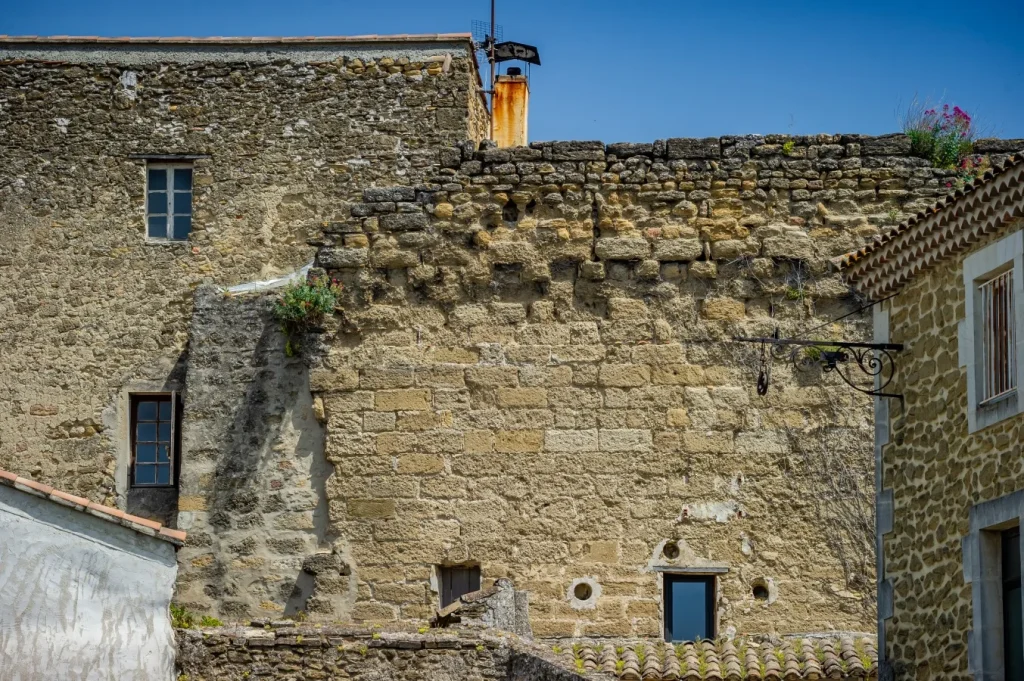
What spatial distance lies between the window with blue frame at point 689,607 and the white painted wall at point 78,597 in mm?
4482

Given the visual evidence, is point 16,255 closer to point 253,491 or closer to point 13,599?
point 253,491

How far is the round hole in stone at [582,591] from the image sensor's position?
17438mm

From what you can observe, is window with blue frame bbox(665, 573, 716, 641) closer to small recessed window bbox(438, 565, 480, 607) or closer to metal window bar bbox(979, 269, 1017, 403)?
small recessed window bbox(438, 565, 480, 607)

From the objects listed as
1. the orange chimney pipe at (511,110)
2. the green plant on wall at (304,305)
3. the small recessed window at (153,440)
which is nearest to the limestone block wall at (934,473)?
the green plant on wall at (304,305)

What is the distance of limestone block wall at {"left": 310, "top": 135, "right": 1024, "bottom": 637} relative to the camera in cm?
1748

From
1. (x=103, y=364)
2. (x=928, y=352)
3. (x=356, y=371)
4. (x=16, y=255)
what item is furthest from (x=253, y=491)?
(x=928, y=352)

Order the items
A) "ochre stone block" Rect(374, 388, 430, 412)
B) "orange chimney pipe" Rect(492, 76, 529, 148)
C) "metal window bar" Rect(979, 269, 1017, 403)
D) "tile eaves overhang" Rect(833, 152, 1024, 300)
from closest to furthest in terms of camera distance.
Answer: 1. "tile eaves overhang" Rect(833, 152, 1024, 300)
2. "metal window bar" Rect(979, 269, 1017, 403)
3. "ochre stone block" Rect(374, 388, 430, 412)
4. "orange chimney pipe" Rect(492, 76, 529, 148)

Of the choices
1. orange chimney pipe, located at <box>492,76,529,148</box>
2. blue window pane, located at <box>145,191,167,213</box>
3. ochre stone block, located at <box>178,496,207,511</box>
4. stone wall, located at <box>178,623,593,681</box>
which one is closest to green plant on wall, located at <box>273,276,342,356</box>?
ochre stone block, located at <box>178,496,207,511</box>

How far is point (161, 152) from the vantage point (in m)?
21.3

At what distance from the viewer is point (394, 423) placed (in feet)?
58.7

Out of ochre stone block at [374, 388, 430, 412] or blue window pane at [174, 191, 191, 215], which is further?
blue window pane at [174, 191, 191, 215]

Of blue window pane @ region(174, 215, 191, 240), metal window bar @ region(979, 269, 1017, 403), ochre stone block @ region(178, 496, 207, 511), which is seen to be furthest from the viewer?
blue window pane @ region(174, 215, 191, 240)

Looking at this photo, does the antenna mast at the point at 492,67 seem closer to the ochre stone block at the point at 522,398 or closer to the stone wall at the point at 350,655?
the ochre stone block at the point at 522,398

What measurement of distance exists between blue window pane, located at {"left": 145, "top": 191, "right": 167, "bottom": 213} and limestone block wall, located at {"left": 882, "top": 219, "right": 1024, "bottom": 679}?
343 inches
